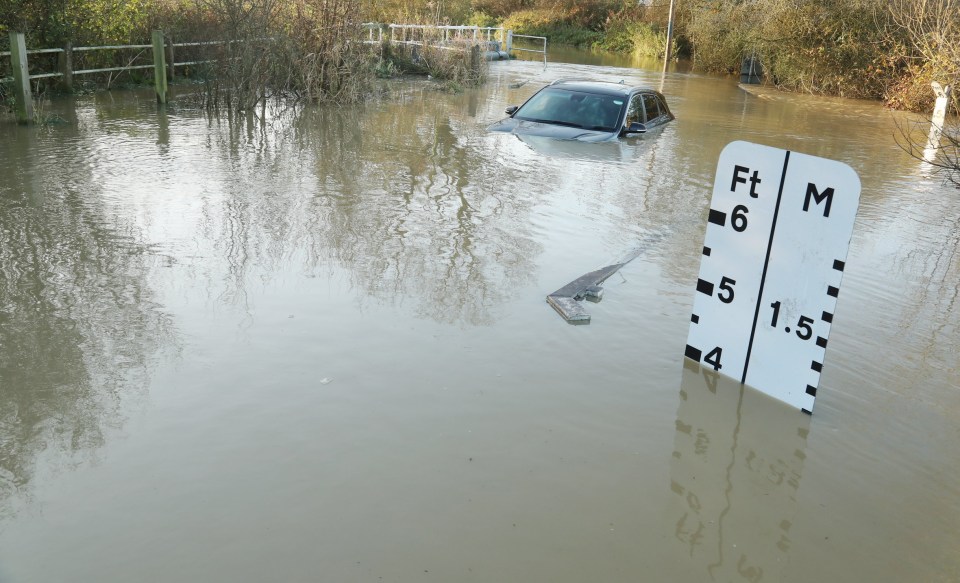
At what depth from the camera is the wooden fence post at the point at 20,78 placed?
12.7 meters

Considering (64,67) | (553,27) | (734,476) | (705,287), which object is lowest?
(734,476)

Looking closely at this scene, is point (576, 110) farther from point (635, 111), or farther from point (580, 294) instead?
point (580, 294)

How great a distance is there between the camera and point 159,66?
1602 cm

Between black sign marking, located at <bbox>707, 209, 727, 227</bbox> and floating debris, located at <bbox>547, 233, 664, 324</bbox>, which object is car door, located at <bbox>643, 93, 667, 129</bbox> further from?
black sign marking, located at <bbox>707, 209, 727, 227</bbox>

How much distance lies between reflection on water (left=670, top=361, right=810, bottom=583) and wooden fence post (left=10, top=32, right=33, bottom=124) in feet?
38.2

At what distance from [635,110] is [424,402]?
10.8 m

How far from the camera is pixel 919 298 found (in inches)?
298

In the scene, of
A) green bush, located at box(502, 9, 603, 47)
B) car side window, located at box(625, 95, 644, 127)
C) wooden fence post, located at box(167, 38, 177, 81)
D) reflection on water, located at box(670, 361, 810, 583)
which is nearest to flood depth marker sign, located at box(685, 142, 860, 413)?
reflection on water, located at box(670, 361, 810, 583)

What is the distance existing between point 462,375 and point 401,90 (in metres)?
17.1

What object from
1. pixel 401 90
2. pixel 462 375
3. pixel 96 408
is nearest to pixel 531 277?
pixel 462 375

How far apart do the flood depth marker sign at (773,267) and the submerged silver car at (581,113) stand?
8715 millimetres

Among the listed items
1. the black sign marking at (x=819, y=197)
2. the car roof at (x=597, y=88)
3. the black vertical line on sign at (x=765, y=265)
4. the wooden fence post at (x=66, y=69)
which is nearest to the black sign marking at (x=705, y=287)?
the black vertical line on sign at (x=765, y=265)

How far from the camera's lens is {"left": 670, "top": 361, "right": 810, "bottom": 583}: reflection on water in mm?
3838

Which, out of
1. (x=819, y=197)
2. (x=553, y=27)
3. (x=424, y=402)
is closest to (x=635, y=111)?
(x=819, y=197)
